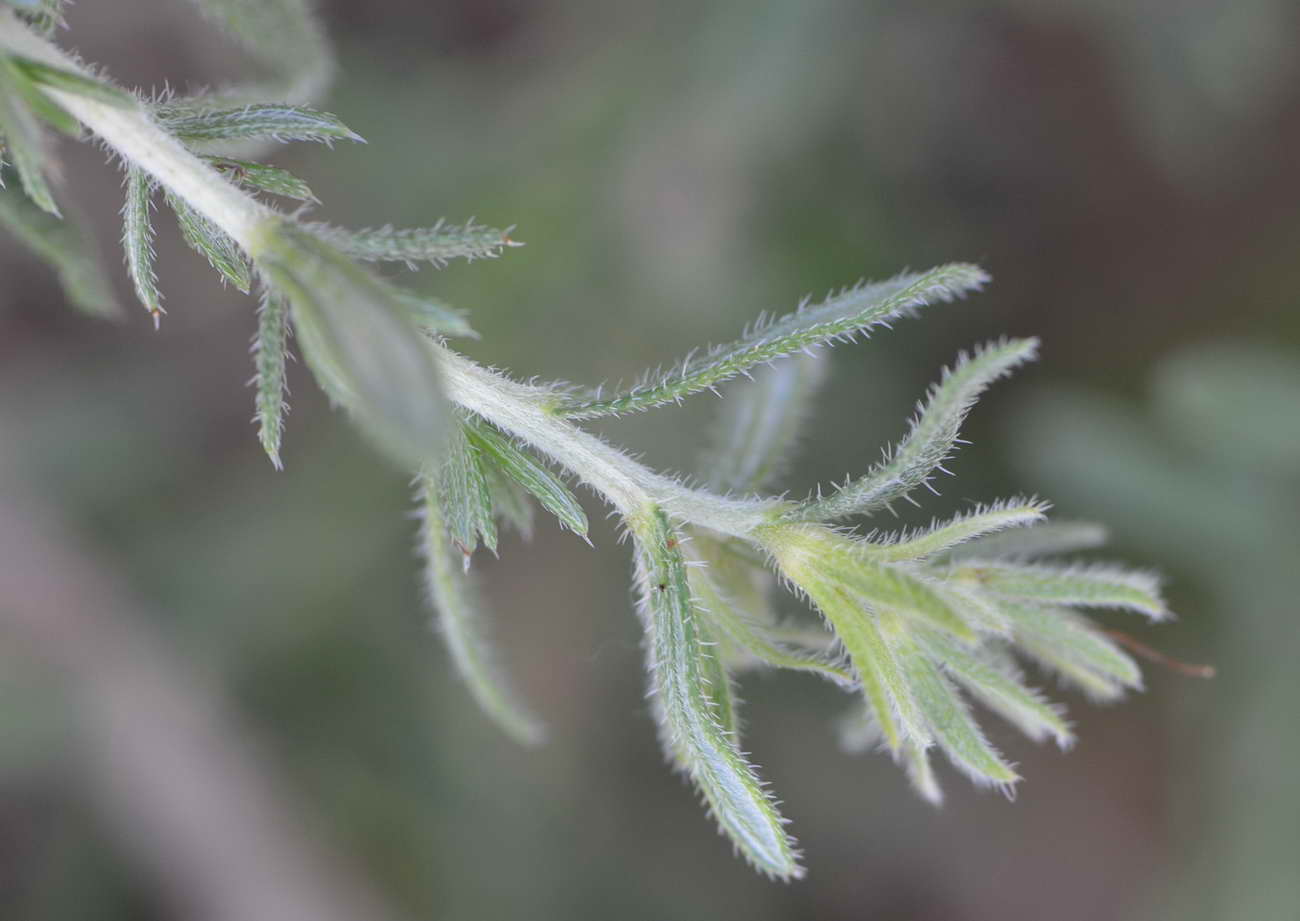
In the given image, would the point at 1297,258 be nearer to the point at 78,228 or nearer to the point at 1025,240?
the point at 1025,240

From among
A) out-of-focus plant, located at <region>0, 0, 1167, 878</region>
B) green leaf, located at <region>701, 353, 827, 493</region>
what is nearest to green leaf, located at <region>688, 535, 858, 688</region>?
out-of-focus plant, located at <region>0, 0, 1167, 878</region>

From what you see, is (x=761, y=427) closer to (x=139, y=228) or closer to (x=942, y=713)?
(x=942, y=713)

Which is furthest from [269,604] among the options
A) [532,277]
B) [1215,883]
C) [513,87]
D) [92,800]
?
[1215,883]

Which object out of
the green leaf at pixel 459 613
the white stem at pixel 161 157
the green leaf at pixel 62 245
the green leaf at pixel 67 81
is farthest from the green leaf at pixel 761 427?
the green leaf at pixel 67 81

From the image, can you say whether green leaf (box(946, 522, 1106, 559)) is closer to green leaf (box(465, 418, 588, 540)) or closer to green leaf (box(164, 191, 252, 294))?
green leaf (box(465, 418, 588, 540))

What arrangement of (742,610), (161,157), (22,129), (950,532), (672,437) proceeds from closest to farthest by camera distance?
(22,129) < (161,157) < (950,532) < (742,610) < (672,437)

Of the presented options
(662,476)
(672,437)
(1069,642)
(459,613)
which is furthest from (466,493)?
(672,437)

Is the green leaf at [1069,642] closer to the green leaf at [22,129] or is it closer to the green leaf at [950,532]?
the green leaf at [950,532]
